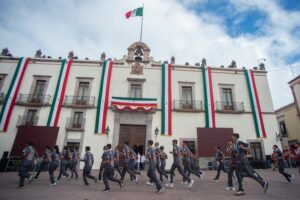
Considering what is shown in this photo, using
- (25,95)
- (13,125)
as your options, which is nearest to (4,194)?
(13,125)

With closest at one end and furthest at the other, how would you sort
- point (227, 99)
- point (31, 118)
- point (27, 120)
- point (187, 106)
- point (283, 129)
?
point (27, 120) < point (31, 118) < point (187, 106) < point (227, 99) < point (283, 129)

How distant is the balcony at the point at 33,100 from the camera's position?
1573 cm

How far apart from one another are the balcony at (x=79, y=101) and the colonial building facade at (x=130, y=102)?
85 mm

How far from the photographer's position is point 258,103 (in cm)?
1708

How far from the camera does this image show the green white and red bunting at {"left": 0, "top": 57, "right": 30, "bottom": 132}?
1511cm

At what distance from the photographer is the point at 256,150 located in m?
15.9

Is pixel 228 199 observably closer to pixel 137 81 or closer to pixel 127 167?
pixel 127 167

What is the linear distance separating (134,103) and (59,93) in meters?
7.10

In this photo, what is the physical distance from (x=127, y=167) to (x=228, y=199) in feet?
15.3

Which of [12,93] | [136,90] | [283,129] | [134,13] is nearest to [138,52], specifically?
[134,13]

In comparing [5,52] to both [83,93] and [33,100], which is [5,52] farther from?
[83,93]

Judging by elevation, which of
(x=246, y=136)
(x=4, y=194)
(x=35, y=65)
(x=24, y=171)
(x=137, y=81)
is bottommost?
(x=4, y=194)

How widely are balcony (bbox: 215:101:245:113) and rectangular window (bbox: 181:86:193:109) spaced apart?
248 centimetres

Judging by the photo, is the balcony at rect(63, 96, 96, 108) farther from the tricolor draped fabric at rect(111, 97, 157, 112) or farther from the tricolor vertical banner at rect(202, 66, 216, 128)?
the tricolor vertical banner at rect(202, 66, 216, 128)
